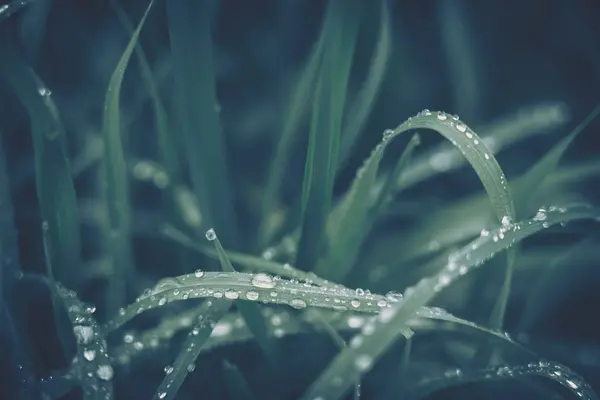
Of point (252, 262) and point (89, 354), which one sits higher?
point (252, 262)

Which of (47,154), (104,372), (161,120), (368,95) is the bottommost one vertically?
(104,372)

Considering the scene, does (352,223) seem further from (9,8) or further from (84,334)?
(9,8)

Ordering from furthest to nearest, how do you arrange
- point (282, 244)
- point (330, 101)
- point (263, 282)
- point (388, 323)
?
point (282, 244), point (330, 101), point (263, 282), point (388, 323)

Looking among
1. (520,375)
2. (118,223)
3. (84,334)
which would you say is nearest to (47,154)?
(118,223)

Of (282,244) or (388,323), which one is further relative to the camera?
(282,244)

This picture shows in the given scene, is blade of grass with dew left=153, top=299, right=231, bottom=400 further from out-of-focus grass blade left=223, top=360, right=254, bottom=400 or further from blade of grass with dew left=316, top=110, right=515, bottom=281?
blade of grass with dew left=316, top=110, right=515, bottom=281

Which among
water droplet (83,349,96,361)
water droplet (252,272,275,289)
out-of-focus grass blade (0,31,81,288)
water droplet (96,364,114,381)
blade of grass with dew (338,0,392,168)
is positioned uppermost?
blade of grass with dew (338,0,392,168)

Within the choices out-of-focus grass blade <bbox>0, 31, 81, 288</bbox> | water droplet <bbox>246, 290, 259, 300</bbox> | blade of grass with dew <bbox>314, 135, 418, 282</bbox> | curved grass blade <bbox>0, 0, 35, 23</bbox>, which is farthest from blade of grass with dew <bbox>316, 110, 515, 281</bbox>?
curved grass blade <bbox>0, 0, 35, 23</bbox>
